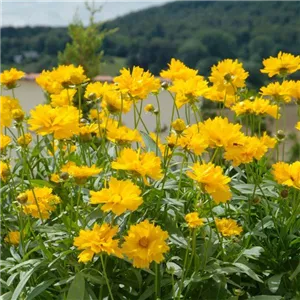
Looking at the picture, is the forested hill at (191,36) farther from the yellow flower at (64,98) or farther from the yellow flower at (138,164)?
the yellow flower at (138,164)

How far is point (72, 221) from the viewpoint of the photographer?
906mm

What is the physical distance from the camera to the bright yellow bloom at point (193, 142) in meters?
0.89

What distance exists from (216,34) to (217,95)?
28.3 feet

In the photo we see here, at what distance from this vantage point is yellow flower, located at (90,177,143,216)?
0.71 metres

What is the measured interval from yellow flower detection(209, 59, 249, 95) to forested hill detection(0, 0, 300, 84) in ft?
21.4

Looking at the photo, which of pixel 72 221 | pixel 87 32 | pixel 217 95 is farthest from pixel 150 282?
pixel 87 32

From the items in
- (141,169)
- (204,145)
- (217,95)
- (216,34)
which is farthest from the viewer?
(216,34)

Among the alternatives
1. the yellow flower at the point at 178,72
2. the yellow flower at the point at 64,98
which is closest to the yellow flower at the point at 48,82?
the yellow flower at the point at 64,98

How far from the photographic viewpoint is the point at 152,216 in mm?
939

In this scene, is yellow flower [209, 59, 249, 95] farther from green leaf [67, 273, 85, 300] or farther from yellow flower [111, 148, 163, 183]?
green leaf [67, 273, 85, 300]

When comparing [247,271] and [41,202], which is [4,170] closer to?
[41,202]

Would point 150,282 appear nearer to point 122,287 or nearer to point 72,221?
point 122,287

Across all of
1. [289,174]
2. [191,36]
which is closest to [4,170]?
[289,174]

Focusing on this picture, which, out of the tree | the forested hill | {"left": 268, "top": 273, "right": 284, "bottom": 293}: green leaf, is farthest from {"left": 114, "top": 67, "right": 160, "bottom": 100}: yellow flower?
the forested hill
